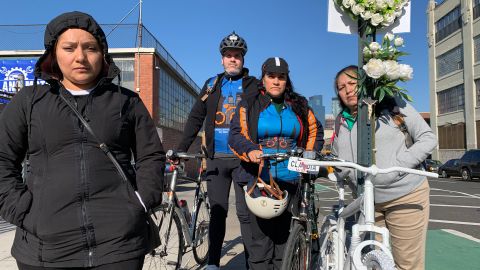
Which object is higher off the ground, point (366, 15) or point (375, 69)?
point (366, 15)

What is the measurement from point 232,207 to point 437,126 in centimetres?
4012

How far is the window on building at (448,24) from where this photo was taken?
40.2 m

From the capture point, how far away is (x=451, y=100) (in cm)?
4231

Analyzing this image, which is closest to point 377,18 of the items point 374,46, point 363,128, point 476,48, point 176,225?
point 374,46

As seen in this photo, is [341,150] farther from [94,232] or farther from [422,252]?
[94,232]

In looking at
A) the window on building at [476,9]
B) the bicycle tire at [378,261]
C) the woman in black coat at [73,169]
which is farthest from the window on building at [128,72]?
the window on building at [476,9]

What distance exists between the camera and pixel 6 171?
198cm

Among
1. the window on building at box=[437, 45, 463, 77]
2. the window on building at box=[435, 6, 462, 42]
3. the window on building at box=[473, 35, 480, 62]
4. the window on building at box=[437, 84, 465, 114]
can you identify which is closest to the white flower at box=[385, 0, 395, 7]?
the window on building at box=[473, 35, 480, 62]

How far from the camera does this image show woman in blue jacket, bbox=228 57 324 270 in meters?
3.54

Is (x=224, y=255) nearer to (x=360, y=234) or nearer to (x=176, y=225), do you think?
(x=176, y=225)

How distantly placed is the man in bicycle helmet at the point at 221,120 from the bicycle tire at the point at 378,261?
6.76 ft

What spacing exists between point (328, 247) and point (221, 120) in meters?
1.69

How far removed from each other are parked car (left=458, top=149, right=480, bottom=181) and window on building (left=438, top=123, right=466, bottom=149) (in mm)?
14260

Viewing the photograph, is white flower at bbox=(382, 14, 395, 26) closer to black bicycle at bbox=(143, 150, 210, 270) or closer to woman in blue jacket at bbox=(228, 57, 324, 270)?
woman in blue jacket at bbox=(228, 57, 324, 270)
